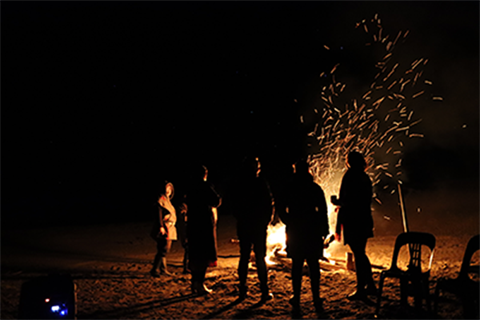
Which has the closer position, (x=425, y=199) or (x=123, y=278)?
(x=123, y=278)

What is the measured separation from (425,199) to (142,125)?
34024mm

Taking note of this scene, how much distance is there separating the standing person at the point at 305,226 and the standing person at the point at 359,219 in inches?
19.7

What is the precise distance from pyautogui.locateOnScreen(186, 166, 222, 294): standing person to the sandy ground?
425mm

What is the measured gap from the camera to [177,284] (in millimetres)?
7258

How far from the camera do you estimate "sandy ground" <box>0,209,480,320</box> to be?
5.48 m

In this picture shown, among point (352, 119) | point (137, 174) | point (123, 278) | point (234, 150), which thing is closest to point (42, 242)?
point (123, 278)

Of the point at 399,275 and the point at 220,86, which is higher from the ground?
the point at 220,86

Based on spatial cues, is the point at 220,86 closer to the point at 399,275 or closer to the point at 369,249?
the point at 369,249

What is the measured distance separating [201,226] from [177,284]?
1378mm

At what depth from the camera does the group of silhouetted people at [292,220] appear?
542cm

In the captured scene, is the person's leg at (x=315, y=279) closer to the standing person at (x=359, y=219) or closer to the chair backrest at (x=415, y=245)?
the standing person at (x=359, y=219)

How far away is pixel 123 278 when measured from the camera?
808 centimetres

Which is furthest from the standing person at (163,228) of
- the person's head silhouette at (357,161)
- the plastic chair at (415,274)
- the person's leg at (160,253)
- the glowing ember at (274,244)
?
the plastic chair at (415,274)

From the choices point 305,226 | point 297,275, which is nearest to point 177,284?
point 297,275
